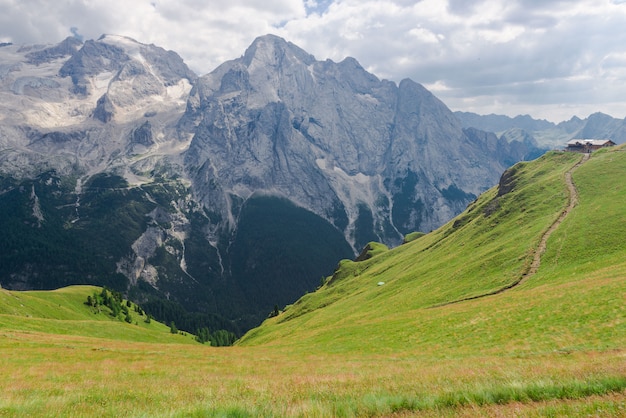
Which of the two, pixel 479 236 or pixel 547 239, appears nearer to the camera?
pixel 547 239

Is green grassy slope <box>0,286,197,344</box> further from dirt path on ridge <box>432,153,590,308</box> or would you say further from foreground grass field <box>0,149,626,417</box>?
dirt path on ridge <box>432,153,590,308</box>

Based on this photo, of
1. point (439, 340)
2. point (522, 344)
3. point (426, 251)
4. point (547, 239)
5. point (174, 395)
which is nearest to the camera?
point (174, 395)

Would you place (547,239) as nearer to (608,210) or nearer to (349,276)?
(608,210)

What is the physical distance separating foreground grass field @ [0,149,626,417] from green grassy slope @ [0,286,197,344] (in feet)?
2.44

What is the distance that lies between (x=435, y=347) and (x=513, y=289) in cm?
2533

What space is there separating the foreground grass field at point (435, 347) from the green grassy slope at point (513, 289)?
31 centimetres

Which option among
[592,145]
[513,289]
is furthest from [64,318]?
[592,145]

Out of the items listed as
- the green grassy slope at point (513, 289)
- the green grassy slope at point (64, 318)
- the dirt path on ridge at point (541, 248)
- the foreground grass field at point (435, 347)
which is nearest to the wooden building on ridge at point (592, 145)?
the green grassy slope at point (513, 289)

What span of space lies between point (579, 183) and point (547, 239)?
122ft

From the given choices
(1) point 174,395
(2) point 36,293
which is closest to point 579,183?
(1) point 174,395

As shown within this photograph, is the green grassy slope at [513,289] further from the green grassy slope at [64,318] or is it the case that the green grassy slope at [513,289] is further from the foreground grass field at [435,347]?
the green grassy slope at [64,318]

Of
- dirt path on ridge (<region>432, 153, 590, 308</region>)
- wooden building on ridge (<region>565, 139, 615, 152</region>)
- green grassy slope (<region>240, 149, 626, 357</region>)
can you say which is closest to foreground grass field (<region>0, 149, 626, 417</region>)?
green grassy slope (<region>240, 149, 626, 357</region>)

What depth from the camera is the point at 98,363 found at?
32.5 m

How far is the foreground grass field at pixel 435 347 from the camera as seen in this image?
37.7 feet
